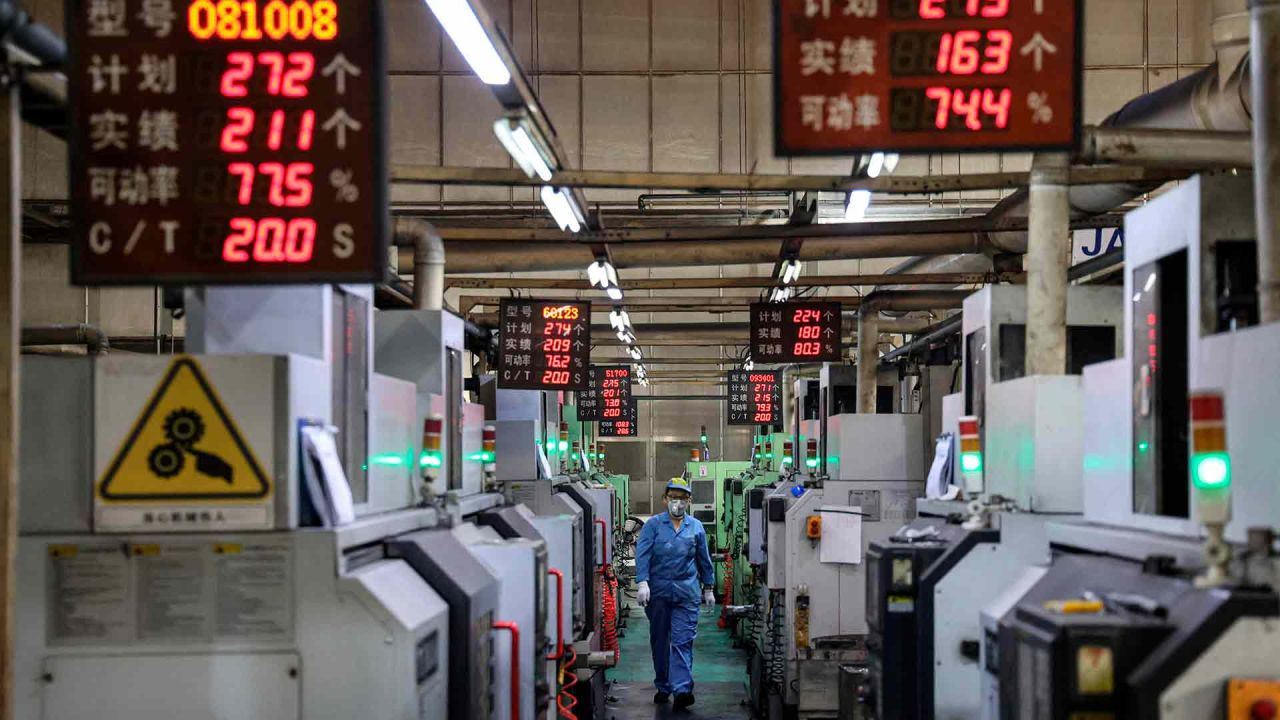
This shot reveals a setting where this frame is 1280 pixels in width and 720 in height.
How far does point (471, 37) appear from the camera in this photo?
5961 mm

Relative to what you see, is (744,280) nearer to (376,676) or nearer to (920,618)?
(920,618)

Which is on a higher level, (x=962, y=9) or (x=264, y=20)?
(x=962, y=9)

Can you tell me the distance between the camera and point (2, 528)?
13.4 ft

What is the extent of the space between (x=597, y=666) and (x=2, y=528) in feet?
27.8

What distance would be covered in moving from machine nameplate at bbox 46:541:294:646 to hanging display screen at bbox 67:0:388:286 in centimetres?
95

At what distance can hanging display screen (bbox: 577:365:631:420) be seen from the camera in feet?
78.5

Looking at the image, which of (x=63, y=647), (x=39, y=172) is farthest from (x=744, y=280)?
(x=63, y=647)

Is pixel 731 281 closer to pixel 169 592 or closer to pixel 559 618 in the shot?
pixel 559 618

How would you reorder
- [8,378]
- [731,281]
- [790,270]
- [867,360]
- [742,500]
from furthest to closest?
[742,500], [867,360], [731,281], [790,270], [8,378]

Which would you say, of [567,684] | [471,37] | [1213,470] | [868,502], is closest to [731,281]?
[868,502]

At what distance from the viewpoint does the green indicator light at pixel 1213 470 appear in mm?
3854

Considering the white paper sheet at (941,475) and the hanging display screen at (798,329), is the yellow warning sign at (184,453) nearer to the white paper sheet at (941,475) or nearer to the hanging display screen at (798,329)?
the white paper sheet at (941,475)

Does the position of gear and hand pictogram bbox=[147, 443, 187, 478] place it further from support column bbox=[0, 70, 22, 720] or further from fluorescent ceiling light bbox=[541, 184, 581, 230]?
fluorescent ceiling light bbox=[541, 184, 581, 230]

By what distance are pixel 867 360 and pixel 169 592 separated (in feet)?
36.2
